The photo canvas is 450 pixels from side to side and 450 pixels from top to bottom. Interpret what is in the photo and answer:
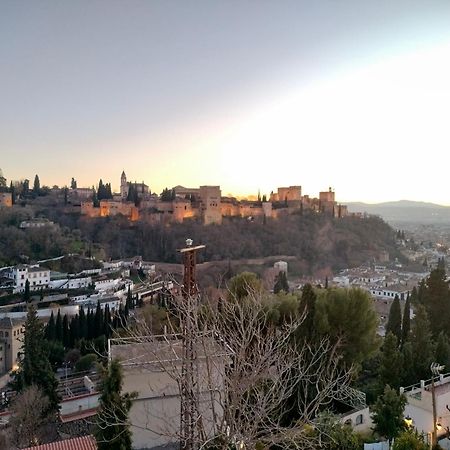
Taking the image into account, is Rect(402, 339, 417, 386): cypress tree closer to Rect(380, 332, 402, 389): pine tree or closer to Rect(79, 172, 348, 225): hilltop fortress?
Rect(380, 332, 402, 389): pine tree

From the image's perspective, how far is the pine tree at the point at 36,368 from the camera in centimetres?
959

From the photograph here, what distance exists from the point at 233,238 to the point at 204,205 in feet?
15.7

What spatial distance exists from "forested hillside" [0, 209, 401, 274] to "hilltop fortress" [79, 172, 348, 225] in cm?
124

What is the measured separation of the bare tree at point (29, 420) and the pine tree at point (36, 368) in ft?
1.63

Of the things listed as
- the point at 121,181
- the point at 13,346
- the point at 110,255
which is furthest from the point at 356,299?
the point at 121,181

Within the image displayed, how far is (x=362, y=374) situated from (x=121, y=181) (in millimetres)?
41297

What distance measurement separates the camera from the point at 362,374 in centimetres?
1052

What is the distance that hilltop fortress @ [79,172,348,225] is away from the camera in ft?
127

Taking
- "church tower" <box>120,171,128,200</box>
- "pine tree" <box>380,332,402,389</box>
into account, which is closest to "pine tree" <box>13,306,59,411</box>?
"pine tree" <box>380,332,402,389</box>

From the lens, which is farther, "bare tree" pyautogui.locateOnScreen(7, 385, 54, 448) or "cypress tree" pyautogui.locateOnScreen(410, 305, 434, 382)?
"cypress tree" pyautogui.locateOnScreen(410, 305, 434, 382)

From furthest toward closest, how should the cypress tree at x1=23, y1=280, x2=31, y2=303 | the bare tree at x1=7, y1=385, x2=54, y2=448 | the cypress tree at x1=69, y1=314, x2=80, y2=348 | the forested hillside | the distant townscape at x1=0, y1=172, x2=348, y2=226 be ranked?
the distant townscape at x1=0, y1=172, x2=348, y2=226
the forested hillside
the cypress tree at x1=23, y1=280, x2=31, y2=303
the cypress tree at x1=69, y1=314, x2=80, y2=348
the bare tree at x1=7, y1=385, x2=54, y2=448

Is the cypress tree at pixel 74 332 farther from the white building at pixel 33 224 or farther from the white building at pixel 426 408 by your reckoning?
the white building at pixel 33 224

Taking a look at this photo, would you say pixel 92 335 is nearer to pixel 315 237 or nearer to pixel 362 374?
pixel 362 374

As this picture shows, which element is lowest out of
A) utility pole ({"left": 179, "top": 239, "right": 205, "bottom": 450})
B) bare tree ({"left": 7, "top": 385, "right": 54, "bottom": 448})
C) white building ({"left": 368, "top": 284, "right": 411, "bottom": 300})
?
white building ({"left": 368, "top": 284, "right": 411, "bottom": 300})
